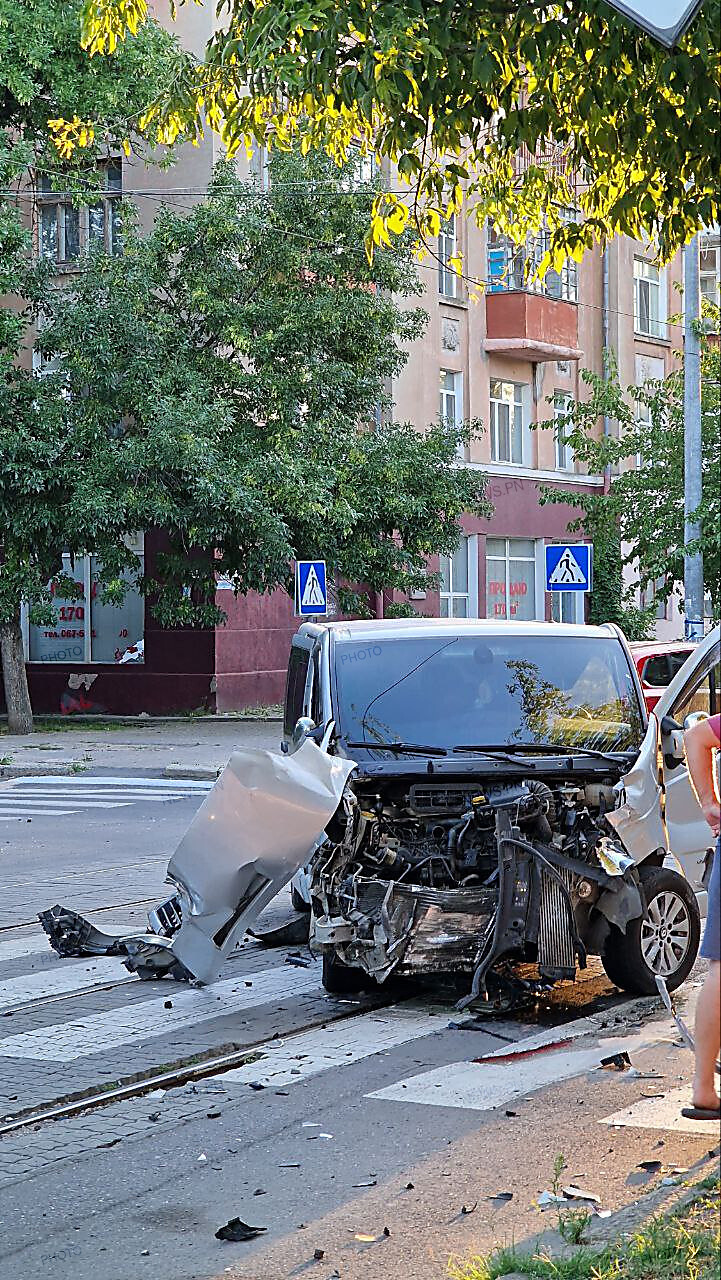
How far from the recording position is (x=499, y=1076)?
23.1ft

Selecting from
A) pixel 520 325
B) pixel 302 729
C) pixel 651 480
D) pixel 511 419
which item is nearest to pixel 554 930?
pixel 302 729

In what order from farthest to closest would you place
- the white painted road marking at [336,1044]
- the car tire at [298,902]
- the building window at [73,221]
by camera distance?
1. the building window at [73,221]
2. the car tire at [298,902]
3. the white painted road marking at [336,1044]

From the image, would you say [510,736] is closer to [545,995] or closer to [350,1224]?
[545,995]

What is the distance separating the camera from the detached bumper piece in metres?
8.06

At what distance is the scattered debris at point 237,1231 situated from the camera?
5180mm

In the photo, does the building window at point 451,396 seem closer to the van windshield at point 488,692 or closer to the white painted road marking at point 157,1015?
the van windshield at point 488,692

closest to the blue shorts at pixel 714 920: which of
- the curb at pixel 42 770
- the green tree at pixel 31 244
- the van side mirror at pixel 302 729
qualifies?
the van side mirror at pixel 302 729

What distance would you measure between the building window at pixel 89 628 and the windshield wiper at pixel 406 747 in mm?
24043

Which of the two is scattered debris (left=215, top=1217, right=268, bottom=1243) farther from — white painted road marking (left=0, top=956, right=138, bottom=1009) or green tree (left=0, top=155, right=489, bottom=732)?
green tree (left=0, top=155, right=489, bottom=732)

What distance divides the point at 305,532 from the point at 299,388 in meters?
2.37

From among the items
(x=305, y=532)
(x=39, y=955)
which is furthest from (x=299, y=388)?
(x=39, y=955)

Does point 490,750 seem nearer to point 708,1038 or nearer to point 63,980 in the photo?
point 63,980

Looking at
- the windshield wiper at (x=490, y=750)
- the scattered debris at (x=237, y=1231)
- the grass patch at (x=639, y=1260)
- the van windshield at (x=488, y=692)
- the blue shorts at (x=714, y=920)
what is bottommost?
the scattered debris at (x=237, y=1231)

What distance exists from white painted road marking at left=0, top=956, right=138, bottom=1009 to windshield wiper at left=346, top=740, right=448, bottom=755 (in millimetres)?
1962
